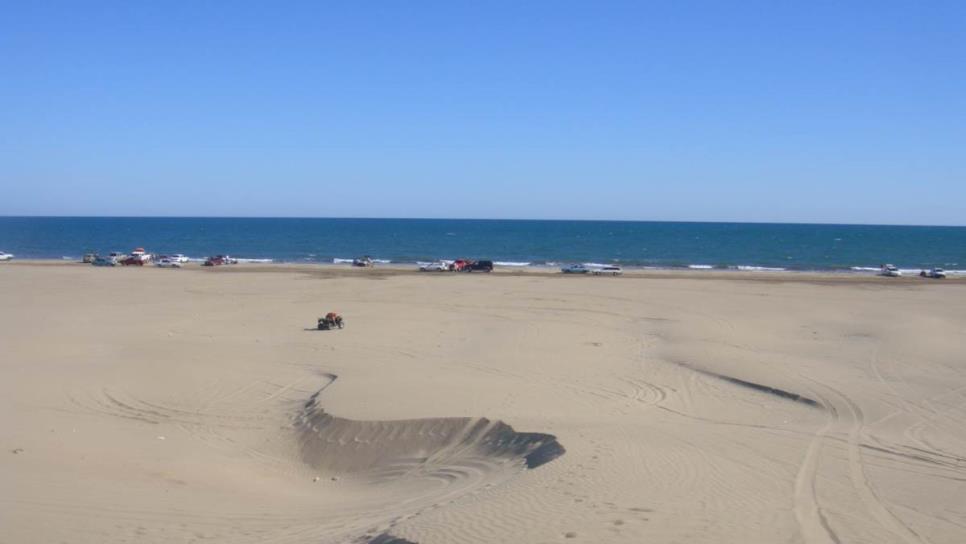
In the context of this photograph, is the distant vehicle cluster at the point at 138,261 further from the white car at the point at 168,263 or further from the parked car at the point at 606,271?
the parked car at the point at 606,271

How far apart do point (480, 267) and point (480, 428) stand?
48.5 meters

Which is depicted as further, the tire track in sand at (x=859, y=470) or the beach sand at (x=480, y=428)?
the beach sand at (x=480, y=428)

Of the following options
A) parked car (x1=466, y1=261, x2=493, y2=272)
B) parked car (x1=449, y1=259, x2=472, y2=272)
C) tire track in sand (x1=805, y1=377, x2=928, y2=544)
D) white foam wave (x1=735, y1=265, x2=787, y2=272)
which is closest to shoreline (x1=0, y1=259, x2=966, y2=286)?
parked car (x1=466, y1=261, x2=493, y2=272)

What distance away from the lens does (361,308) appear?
3681 centimetres

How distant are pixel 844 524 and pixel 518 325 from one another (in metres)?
21.5

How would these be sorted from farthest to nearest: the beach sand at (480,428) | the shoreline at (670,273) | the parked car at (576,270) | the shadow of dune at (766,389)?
the parked car at (576,270), the shoreline at (670,273), the shadow of dune at (766,389), the beach sand at (480,428)

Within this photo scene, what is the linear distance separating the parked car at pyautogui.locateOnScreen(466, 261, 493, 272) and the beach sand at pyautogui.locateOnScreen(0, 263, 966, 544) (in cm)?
2863

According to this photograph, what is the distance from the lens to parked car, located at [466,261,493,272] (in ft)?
207

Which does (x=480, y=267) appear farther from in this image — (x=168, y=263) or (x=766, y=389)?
(x=766, y=389)

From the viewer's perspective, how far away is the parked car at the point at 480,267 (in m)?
63.2

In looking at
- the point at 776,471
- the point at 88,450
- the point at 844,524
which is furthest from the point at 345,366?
the point at 844,524

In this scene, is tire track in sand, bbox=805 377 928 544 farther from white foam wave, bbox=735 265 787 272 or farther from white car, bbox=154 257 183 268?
white car, bbox=154 257 183 268

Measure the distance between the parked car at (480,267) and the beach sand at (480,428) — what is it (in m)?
28.6

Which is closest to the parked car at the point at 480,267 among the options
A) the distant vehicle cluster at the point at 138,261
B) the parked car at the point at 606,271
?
the parked car at the point at 606,271
